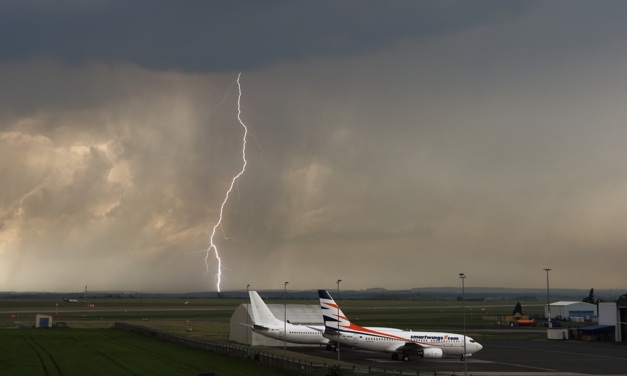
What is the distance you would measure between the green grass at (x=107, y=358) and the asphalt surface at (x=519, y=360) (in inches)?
651

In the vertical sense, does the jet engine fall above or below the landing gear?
above

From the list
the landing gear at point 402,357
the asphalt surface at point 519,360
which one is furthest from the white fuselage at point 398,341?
the asphalt surface at point 519,360

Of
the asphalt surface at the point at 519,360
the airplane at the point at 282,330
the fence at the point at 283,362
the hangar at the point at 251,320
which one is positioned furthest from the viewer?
the hangar at the point at 251,320

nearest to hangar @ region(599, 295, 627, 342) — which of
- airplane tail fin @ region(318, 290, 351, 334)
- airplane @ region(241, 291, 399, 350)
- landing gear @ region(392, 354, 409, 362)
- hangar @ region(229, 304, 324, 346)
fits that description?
hangar @ region(229, 304, 324, 346)

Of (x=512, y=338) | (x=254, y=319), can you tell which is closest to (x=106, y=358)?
(x=254, y=319)

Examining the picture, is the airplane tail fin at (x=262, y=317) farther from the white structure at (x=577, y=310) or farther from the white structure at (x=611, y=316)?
the white structure at (x=577, y=310)

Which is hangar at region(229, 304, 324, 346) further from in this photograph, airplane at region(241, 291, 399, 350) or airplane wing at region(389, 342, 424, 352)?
airplane wing at region(389, 342, 424, 352)

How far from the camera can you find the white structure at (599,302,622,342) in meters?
113

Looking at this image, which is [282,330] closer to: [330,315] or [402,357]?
→ [330,315]

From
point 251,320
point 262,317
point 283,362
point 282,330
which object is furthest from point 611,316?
point 283,362

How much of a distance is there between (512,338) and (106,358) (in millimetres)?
72943

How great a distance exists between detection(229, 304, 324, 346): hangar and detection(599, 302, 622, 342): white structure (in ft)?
174

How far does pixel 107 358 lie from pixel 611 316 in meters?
90.7

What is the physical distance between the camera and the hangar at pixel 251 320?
97375 millimetres
